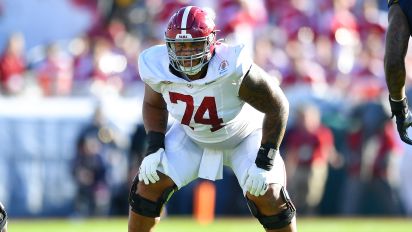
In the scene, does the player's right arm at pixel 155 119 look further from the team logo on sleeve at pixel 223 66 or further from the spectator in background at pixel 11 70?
the spectator in background at pixel 11 70

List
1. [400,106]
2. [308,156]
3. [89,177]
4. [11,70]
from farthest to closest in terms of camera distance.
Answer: [11,70] → [308,156] → [89,177] → [400,106]

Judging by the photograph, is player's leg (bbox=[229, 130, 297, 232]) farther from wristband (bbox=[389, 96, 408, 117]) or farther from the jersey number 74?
wristband (bbox=[389, 96, 408, 117])

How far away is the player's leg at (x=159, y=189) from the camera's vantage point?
611 centimetres

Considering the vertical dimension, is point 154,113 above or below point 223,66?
below

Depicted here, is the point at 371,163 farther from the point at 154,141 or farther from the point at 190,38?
the point at 190,38

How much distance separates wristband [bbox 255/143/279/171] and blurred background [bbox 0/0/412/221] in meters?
5.50

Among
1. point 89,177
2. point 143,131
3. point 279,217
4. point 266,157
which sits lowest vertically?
point 89,177

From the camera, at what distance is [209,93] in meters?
6.02

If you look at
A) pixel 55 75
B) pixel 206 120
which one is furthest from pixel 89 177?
pixel 206 120

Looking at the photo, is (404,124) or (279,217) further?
(279,217)

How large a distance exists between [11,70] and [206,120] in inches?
259

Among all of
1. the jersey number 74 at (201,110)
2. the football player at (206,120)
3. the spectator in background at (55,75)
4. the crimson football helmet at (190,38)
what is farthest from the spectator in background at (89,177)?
the crimson football helmet at (190,38)

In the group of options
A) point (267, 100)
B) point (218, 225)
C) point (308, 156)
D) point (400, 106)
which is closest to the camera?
point (400, 106)

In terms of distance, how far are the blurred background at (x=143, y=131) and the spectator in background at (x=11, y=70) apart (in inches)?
0.5
